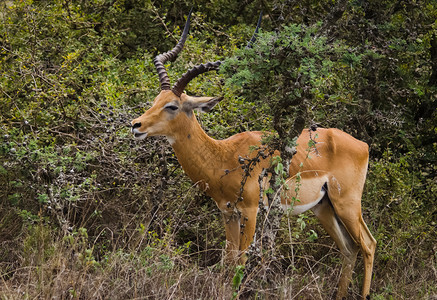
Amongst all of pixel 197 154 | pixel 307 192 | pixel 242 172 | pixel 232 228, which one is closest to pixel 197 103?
pixel 197 154

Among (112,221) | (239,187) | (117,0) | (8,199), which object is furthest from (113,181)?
(117,0)

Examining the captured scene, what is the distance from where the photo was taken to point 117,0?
→ 8.90 meters

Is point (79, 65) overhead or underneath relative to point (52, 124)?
overhead

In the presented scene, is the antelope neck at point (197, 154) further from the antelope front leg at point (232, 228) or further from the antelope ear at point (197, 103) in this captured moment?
the antelope front leg at point (232, 228)

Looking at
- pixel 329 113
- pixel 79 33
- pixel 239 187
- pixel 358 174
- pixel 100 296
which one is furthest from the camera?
pixel 79 33

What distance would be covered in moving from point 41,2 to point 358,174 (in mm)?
5192

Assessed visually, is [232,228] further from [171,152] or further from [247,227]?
[171,152]

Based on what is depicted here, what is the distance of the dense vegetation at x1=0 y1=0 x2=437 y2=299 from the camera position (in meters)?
4.86

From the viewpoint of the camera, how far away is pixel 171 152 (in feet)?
21.7

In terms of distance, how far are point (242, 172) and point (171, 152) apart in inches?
41.3

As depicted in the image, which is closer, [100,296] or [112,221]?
[100,296]

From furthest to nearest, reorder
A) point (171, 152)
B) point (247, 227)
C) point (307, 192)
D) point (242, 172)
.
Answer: point (171, 152), point (307, 192), point (242, 172), point (247, 227)

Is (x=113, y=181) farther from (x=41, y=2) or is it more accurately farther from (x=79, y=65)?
(x=41, y=2)

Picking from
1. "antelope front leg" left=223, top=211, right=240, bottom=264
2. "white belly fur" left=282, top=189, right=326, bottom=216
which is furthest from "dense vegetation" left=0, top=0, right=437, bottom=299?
"antelope front leg" left=223, top=211, right=240, bottom=264
